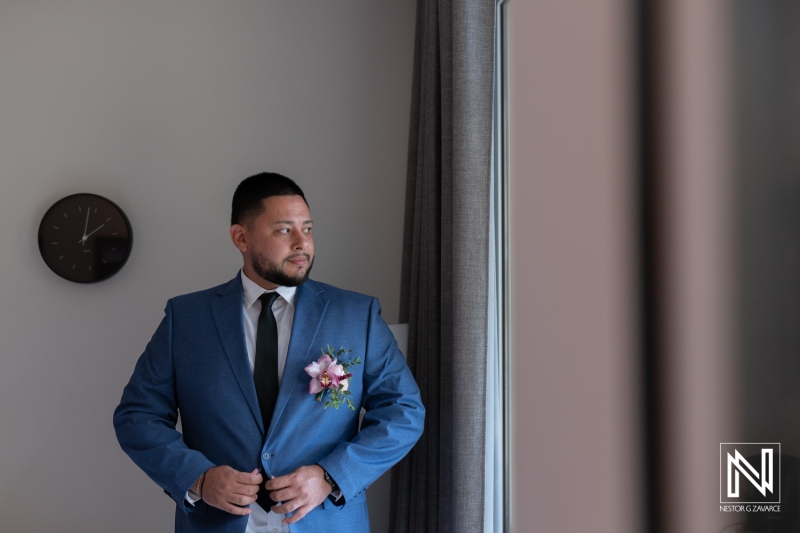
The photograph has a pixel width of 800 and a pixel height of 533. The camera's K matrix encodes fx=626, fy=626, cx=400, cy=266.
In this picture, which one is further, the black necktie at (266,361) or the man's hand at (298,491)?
the black necktie at (266,361)

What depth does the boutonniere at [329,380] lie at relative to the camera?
66.4 inches

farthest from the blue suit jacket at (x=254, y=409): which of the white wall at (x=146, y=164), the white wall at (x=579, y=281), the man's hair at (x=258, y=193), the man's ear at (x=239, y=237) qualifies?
the white wall at (x=579, y=281)

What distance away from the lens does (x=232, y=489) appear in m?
1.56

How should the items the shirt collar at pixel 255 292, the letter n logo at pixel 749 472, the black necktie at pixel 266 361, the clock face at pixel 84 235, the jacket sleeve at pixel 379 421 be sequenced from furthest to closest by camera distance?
the clock face at pixel 84 235 < the shirt collar at pixel 255 292 < the black necktie at pixel 266 361 < the jacket sleeve at pixel 379 421 < the letter n logo at pixel 749 472

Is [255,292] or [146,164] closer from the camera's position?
[255,292]

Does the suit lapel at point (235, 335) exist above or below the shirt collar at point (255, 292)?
below

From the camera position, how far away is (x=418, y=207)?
231cm

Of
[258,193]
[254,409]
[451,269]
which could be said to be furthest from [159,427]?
[451,269]

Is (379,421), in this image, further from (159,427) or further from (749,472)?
(749,472)

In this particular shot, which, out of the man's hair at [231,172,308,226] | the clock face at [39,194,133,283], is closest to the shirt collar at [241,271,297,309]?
the man's hair at [231,172,308,226]

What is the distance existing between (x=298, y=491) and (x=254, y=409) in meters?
0.26

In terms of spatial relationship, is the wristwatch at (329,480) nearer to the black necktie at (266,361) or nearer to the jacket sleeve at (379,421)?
the jacket sleeve at (379,421)

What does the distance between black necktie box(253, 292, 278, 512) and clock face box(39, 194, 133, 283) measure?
3.59ft

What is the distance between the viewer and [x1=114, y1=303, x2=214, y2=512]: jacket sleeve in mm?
1625
